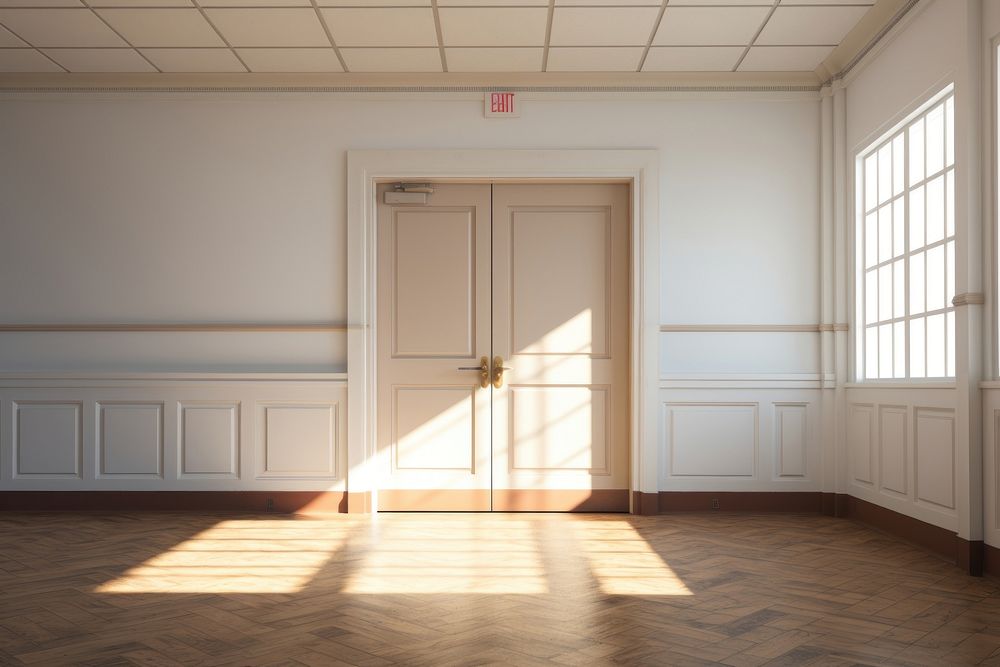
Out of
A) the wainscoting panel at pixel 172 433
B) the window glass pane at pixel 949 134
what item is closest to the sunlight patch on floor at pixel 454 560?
the wainscoting panel at pixel 172 433

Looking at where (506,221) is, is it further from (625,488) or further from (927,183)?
(927,183)

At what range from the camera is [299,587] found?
3.82 metres

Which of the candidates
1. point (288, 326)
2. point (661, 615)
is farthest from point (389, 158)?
point (661, 615)

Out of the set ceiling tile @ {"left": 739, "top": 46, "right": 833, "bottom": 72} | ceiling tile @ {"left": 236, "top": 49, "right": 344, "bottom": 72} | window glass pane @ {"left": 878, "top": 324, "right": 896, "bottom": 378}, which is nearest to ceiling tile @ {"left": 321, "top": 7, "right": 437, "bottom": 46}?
ceiling tile @ {"left": 236, "top": 49, "right": 344, "bottom": 72}

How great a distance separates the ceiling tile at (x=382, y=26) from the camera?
4961mm

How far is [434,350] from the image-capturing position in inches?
239

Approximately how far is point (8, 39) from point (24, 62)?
425 mm

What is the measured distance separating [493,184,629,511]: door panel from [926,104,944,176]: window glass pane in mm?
1998

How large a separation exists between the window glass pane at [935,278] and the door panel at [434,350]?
2.75 meters

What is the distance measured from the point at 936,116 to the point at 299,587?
158 inches

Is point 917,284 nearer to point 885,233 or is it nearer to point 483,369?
point 885,233

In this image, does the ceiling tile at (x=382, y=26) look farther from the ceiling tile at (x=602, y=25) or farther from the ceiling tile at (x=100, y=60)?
the ceiling tile at (x=100, y=60)

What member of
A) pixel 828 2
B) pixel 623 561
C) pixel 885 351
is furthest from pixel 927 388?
pixel 828 2

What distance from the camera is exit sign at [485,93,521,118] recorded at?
19.8 feet
